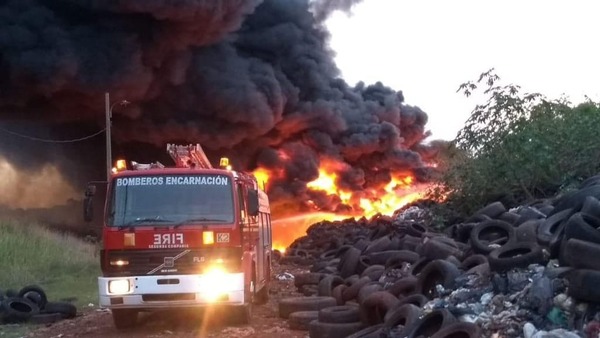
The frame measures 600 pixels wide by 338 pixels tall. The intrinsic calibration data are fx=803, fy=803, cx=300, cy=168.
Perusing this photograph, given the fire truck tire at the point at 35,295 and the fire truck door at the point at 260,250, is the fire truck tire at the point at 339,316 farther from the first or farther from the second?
the fire truck tire at the point at 35,295

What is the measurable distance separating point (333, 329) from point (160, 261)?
2.87 m

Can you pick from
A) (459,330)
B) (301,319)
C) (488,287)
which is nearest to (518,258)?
(488,287)

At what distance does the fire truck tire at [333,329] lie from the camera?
427 inches

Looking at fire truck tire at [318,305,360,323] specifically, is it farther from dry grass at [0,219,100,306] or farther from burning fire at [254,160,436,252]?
burning fire at [254,160,436,252]

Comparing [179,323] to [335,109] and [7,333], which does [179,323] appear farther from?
[335,109]

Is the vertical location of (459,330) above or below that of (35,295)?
below

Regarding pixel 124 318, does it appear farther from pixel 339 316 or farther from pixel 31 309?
pixel 339 316

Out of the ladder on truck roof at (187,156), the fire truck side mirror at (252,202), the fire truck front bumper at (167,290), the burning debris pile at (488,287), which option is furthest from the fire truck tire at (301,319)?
the ladder on truck roof at (187,156)

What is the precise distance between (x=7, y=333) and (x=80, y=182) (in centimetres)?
2435

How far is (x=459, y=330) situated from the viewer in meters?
Result: 8.01

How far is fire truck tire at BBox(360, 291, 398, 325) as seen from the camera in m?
10.6

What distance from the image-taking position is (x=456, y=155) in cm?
2323

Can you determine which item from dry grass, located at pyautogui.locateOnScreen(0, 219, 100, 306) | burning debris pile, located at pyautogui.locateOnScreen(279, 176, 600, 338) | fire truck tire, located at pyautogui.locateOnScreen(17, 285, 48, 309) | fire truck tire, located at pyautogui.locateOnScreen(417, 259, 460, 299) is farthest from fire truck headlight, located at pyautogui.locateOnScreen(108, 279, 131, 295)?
dry grass, located at pyautogui.locateOnScreen(0, 219, 100, 306)

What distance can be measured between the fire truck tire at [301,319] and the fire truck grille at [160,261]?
4.57 ft
